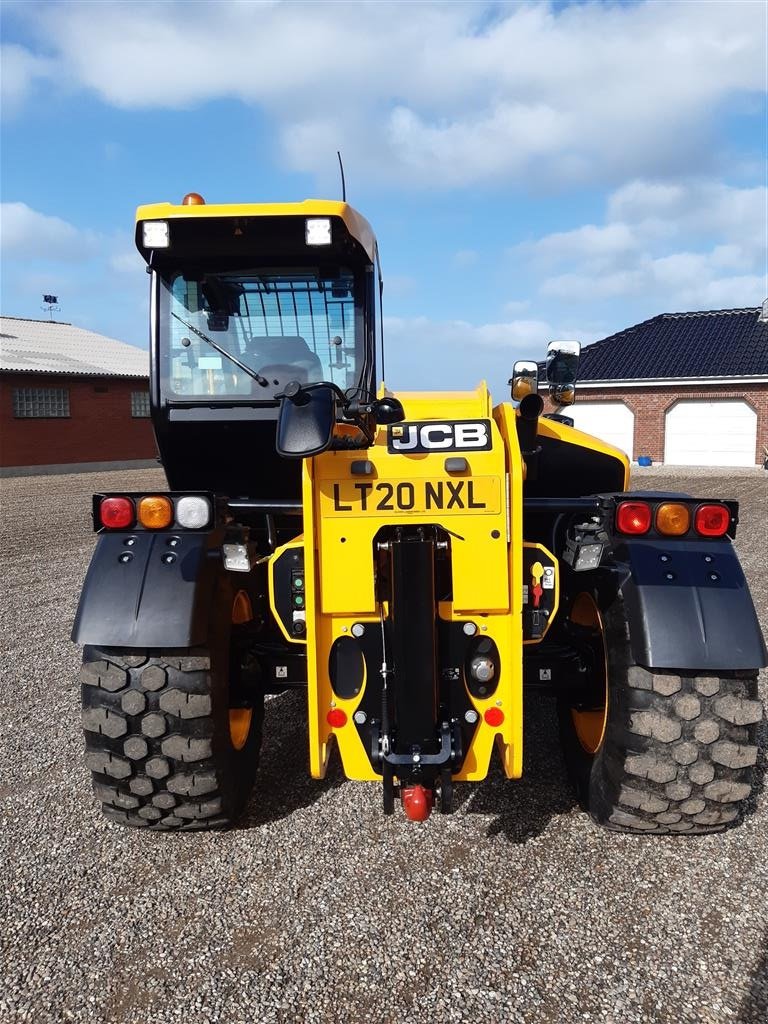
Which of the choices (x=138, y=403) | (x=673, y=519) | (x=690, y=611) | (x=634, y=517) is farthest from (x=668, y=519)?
(x=138, y=403)

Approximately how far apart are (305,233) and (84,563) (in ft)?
22.7

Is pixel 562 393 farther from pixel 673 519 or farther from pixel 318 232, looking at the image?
pixel 318 232

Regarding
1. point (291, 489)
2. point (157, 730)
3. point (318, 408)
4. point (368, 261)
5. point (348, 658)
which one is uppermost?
point (368, 261)

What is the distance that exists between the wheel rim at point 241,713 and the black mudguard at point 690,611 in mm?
1604

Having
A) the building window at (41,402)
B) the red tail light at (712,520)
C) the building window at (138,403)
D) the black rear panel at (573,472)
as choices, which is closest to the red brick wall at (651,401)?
the building window at (138,403)

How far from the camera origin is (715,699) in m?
2.69

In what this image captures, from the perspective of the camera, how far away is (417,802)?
2.50 m

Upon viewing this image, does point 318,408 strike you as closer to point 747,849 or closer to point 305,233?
point 305,233

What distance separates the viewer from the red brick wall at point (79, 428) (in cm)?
2253

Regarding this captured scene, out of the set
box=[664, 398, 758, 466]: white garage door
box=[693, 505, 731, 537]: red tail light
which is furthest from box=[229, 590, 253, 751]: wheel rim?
box=[664, 398, 758, 466]: white garage door

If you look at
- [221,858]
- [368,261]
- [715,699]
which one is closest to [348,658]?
[221,858]

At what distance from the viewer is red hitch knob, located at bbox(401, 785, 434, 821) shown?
2501 mm

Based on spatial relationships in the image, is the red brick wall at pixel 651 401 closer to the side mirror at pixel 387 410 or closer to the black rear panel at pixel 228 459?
the black rear panel at pixel 228 459

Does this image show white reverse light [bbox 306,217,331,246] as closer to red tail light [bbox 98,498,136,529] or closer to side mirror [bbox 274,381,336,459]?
side mirror [bbox 274,381,336,459]
